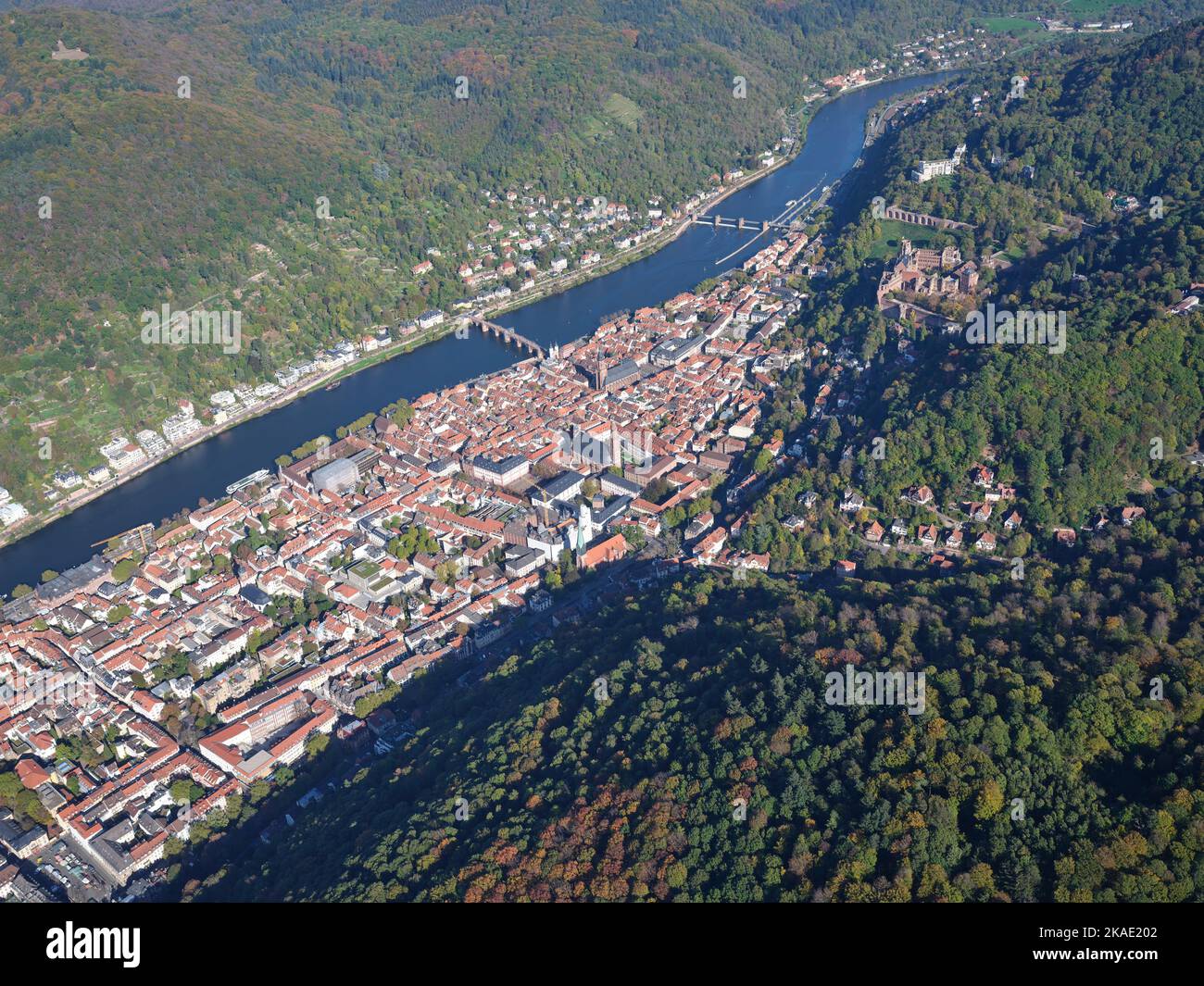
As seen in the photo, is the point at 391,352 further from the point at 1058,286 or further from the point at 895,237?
the point at 1058,286

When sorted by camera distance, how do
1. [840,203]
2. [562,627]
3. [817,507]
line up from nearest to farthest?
[562,627] → [817,507] → [840,203]

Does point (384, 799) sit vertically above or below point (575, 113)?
below

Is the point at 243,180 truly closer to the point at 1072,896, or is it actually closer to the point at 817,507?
the point at 817,507

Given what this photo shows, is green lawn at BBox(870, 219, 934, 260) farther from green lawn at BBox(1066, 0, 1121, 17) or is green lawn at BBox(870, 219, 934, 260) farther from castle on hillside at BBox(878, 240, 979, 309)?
green lawn at BBox(1066, 0, 1121, 17)

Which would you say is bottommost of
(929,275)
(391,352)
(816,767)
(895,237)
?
(816,767)

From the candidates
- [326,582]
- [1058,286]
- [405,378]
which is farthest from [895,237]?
[326,582]

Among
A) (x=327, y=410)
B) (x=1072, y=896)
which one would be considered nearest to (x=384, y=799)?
(x=1072, y=896)
